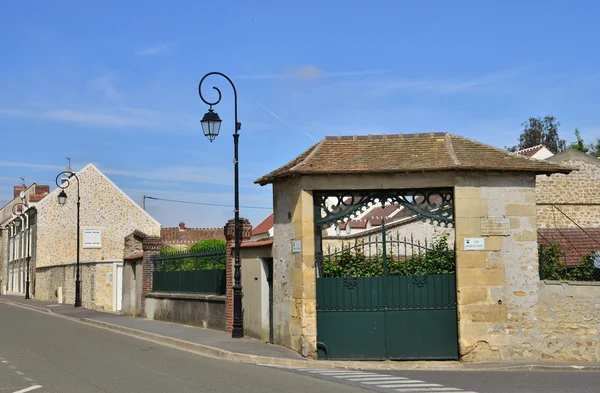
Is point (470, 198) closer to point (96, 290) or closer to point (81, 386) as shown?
point (81, 386)

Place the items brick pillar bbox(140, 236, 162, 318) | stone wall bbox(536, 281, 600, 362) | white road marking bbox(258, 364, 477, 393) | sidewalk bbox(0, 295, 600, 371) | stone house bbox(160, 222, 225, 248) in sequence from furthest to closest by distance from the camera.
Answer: stone house bbox(160, 222, 225, 248) → brick pillar bbox(140, 236, 162, 318) → stone wall bbox(536, 281, 600, 362) → sidewalk bbox(0, 295, 600, 371) → white road marking bbox(258, 364, 477, 393)

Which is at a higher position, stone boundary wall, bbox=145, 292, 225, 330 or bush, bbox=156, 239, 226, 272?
bush, bbox=156, 239, 226, 272

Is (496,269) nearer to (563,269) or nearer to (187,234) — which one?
(563,269)

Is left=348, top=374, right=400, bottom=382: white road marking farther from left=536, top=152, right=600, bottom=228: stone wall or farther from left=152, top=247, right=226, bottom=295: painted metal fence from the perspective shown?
left=536, top=152, right=600, bottom=228: stone wall

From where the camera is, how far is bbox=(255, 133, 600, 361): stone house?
14508 millimetres

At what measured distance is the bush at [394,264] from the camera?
15109mm

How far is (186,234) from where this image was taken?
62.3 meters

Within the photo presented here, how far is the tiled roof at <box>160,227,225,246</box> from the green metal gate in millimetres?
46710

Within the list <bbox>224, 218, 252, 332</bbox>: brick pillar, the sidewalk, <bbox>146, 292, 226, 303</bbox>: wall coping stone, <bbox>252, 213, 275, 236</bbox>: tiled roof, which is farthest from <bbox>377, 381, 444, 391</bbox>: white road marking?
<bbox>252, 213, 275, 236</bbox>: tiled roof

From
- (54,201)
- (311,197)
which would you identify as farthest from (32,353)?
(54,201)

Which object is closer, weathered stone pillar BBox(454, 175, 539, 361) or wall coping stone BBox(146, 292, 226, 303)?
weathered stone pillar BBox(454, 175, 539, 361)

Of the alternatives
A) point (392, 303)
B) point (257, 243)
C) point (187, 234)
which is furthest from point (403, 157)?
point (187, 234)

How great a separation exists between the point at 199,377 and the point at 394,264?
5.39 meters

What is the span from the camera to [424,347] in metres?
14.6
